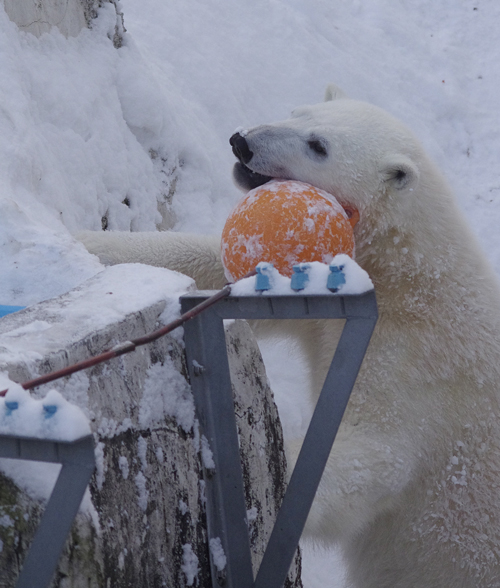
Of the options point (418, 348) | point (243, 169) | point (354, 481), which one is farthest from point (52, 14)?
point (354, 481)

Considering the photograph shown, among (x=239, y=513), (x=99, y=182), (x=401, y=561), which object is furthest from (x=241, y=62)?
(x=239, y=513)

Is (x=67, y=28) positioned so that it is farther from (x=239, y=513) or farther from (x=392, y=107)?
(x=392, y=107)

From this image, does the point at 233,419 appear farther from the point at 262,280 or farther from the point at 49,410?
the point at 49,410

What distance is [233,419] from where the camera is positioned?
4.42 ft

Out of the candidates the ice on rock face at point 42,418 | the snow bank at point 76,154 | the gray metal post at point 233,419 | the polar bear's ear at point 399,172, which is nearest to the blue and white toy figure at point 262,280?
the gray metal post at point 233,419

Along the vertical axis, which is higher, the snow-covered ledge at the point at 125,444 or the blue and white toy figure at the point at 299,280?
the blue and white toy figure at the point at 299,280

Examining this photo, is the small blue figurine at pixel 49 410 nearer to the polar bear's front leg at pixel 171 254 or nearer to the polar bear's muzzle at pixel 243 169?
the polar bear's muzzle at pixel 243 169

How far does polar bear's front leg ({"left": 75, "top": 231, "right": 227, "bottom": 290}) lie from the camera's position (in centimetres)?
272

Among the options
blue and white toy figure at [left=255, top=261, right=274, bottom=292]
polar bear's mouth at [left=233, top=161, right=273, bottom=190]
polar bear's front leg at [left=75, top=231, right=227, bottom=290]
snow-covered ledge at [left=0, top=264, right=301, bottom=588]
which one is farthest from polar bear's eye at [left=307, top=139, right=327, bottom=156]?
blue and white toy figure at [left=255, top=261, right=274, bottom=292]

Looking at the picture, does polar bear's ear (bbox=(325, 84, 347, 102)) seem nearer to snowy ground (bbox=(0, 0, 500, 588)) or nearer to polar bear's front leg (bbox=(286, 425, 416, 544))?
snowy ground (bbox=(0, 0, 500, 588))

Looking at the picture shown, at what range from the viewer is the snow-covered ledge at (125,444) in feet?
3.49

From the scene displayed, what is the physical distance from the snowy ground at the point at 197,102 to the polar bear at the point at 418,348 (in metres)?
0.90

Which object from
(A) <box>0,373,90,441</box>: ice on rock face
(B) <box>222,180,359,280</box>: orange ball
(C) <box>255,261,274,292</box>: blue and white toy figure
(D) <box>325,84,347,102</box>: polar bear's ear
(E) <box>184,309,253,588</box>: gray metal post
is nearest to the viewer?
(A) <box>0,373,90,441</box>: ice on rock face

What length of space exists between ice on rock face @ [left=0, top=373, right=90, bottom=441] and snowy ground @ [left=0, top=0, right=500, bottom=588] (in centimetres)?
109
